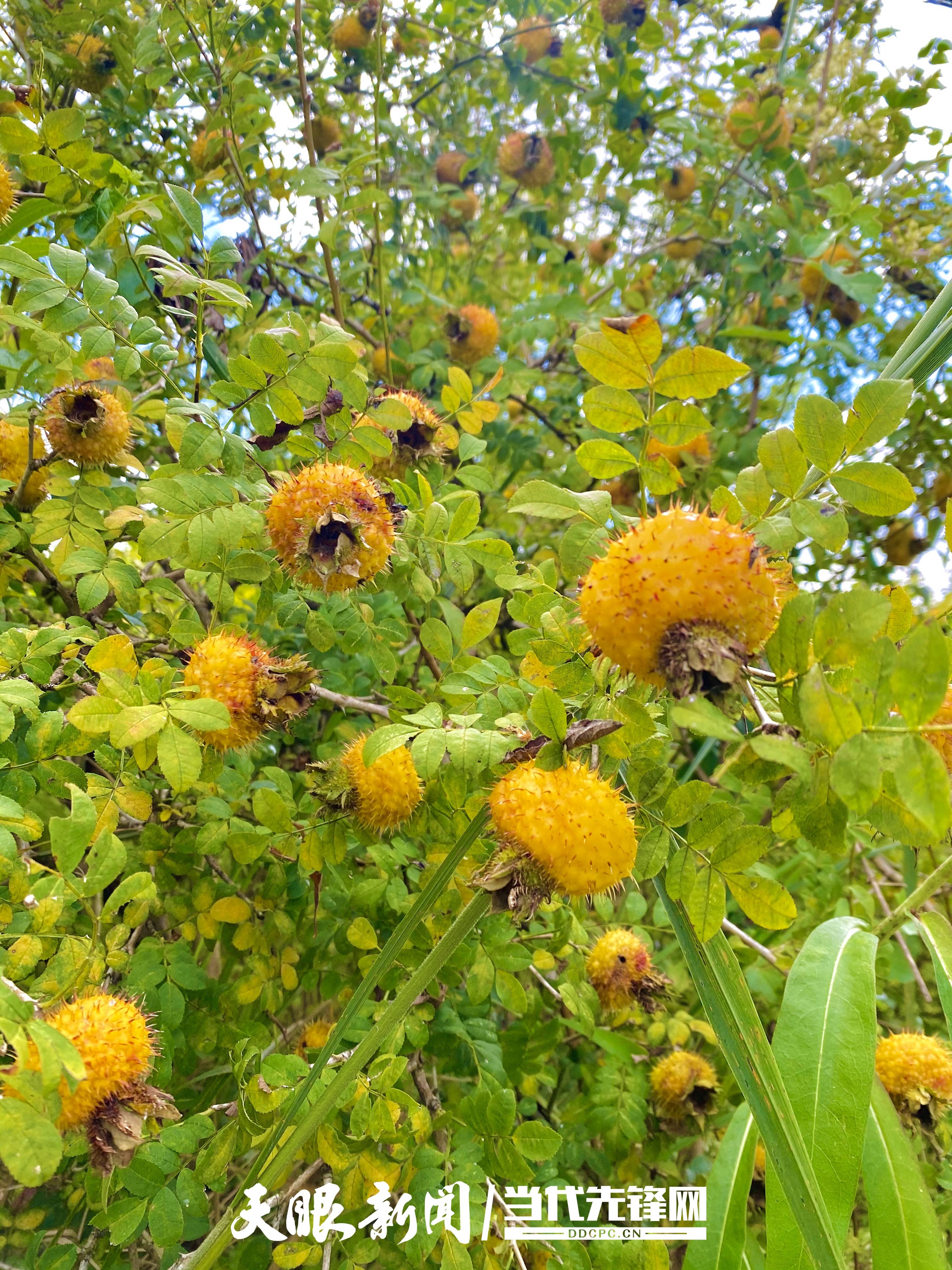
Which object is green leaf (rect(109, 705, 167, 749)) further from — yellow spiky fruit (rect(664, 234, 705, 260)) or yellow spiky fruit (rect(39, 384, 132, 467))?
yellow spiky fruit (rect(664, 234, 705, 260))

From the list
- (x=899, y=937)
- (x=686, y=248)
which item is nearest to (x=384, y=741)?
(x=899, y=937)

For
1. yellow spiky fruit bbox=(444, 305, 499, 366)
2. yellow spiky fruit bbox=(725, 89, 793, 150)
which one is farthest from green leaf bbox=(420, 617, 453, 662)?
yellow spiky fruit bbox=(725, 89, 793, 150)

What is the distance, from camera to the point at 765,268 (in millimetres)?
2414

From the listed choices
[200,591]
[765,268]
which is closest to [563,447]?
[765,268]

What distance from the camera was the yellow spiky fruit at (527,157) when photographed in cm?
256

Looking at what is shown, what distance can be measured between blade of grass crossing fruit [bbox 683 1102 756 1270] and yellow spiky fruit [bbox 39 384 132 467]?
4.55 ft

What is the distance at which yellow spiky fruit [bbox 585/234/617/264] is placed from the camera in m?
2.73

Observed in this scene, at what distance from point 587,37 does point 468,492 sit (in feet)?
6.96

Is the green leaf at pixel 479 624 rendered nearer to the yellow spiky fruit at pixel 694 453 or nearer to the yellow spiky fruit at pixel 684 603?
the yellow spiky fruit at pixel 684 603

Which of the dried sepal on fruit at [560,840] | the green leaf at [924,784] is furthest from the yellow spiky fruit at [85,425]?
the green leaf at [924,784]

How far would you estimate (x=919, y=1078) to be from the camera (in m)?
1.28

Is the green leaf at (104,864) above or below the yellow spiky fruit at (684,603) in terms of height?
below

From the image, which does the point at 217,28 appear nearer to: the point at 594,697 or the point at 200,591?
the point at 200,591

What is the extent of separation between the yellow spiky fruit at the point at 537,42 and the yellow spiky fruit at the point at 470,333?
102cm
